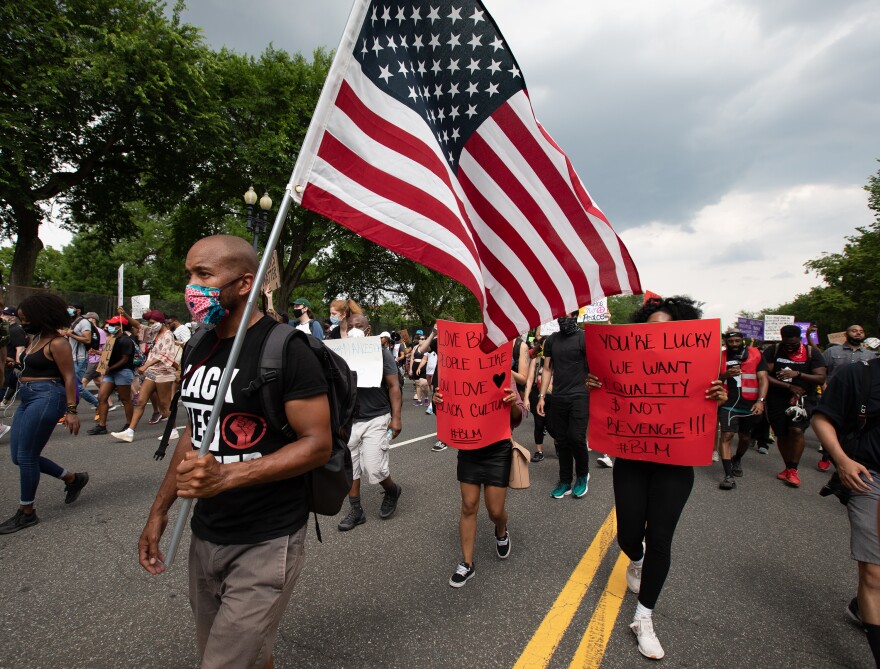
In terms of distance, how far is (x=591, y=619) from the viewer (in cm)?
289

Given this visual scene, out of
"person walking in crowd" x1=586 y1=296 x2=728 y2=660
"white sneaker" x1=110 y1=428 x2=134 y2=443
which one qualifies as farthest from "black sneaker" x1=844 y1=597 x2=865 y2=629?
"white sneaker" x1=110 y1=428 x2=134 y2=443

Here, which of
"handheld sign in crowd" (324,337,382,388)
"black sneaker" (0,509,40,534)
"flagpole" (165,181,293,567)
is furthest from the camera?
"handheld sign in crowd" (324,337,382,388)

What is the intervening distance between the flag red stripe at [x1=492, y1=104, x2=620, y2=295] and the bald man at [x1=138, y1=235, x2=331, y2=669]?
4.78 feet

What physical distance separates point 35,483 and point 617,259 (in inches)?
201

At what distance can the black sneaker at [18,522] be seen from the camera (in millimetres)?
3949

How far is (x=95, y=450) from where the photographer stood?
6.77 metres

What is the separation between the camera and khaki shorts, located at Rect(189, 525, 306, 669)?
1.58 m

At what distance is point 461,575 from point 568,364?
2.94m

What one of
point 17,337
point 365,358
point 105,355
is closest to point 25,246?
point 17,337

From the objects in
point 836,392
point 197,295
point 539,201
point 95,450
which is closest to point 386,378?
point 539,201

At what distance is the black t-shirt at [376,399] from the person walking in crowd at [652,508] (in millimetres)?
2317

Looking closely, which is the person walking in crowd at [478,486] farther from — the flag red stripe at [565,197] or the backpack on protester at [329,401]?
the backpack on protester at [329,401]

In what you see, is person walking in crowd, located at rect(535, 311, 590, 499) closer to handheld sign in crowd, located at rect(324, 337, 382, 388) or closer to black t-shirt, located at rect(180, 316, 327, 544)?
handheld sign in crowd, located at rect(324, 337, 382, 388)

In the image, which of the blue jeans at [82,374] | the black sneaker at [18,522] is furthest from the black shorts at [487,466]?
the blue jeans at [82,374]
